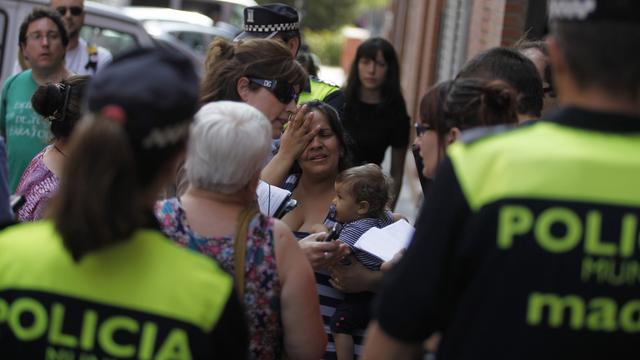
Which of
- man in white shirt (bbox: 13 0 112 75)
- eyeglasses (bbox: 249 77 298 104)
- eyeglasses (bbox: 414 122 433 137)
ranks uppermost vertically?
man in white shirt (bbox: 13 0 112 75)

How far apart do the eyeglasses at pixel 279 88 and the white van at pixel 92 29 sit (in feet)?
15.1

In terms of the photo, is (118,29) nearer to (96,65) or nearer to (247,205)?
(96,65)

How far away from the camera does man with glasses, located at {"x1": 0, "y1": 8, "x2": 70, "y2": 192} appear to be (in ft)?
20.5

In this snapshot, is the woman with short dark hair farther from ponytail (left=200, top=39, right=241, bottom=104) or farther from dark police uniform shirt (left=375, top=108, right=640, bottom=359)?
dark police uniform shirt (left=375, top=108, right=640, bottom=359)

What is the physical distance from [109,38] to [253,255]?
764 cm

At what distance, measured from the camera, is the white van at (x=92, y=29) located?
29.7ft

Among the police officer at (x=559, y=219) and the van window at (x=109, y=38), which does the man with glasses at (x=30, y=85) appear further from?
the police officer at (x=559, y=219)

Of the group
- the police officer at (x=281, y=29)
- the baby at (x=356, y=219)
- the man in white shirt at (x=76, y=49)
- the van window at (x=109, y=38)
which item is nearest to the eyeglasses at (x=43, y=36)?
the man in white shirt at (x=76, y=49)

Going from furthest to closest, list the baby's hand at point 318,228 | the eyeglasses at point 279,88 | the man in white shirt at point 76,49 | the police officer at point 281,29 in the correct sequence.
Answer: the man in white shirt at point 76,49, the police officer at point 281,29, the eyeglasses at point 279,88, the baby's hand at point 318,228

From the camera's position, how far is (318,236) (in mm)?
4312

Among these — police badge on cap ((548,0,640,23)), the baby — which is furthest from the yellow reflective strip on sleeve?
the baby

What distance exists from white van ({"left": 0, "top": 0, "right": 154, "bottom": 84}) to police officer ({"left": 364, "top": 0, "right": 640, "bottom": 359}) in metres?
7.15

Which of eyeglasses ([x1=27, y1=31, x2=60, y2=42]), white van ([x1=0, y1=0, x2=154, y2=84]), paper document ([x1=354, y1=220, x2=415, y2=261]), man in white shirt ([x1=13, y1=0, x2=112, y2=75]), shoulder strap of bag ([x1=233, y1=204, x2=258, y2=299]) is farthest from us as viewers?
white van ([x1=0, y1=0, x2=154, y2=84])

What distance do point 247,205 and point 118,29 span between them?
7138 millimetres
